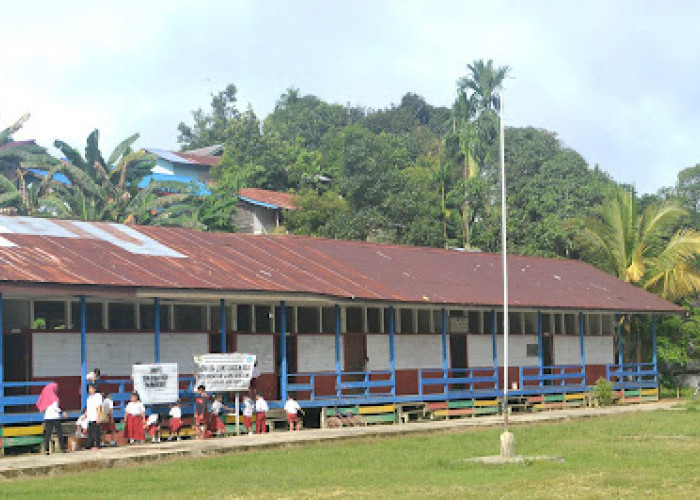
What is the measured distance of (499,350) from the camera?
117 ft

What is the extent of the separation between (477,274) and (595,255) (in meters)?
12.4

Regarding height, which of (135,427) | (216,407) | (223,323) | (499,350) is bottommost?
(135,427)

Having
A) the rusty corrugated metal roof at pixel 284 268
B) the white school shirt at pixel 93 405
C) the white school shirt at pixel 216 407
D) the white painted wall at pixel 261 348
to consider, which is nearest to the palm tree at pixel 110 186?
the rusty corrugated metal roof at pixel 284 268

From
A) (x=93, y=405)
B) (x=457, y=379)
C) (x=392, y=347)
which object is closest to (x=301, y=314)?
(x=392, y=347)

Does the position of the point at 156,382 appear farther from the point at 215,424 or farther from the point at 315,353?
the point at 315,353

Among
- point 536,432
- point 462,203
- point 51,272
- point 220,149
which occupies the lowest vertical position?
point 536,432

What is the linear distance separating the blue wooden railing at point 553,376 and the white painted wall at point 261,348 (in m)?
8.82

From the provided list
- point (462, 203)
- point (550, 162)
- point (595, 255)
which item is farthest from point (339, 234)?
point (550, 162)

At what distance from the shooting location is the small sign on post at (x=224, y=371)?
25625mm

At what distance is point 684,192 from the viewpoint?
7375 cm

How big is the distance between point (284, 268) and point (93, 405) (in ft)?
25.9

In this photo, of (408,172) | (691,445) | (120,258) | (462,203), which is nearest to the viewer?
(691,445)

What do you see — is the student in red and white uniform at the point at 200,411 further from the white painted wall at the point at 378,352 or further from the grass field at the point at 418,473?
the white painted wall at the point at 378,352

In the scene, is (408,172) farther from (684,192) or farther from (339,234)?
(684,192)
